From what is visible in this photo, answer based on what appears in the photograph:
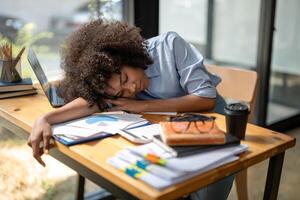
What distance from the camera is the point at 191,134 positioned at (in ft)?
3.85

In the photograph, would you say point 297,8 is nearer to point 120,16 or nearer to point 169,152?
point 120,16

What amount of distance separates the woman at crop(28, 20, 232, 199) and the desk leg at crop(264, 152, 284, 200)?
304 millimetres

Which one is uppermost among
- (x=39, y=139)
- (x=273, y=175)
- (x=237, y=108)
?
(x=237, y=108)

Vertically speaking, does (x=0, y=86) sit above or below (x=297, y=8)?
below

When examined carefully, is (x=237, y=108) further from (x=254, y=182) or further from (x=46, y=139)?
(x=254, y=182)

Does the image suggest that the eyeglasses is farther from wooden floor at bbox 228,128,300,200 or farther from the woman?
wooden floor at bbox 228,128,300,200

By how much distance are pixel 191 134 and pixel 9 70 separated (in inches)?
40.7

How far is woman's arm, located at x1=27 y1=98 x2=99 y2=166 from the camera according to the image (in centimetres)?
136

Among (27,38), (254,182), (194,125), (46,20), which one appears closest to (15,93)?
(27,38)

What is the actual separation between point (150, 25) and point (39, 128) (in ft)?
3.77

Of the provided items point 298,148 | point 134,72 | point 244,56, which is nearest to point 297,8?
point 244,56

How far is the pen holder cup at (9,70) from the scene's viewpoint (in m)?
1.85

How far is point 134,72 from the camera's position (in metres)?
1.54

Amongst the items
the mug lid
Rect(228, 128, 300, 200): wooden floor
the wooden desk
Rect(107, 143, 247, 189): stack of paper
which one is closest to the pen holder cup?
the wooden desk
